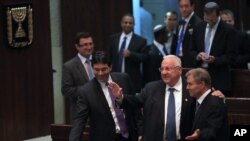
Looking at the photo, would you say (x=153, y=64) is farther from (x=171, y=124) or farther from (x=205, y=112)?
(x=205, y=112)

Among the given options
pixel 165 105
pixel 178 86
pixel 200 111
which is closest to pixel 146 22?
pixel 178 86

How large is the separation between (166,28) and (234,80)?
2.91 m

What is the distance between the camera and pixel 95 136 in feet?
23.4

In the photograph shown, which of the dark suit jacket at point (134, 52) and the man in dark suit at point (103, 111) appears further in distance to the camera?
the dark suit jacket at point (134, 52)

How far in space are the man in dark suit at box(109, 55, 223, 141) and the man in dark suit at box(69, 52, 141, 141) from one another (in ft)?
0.93

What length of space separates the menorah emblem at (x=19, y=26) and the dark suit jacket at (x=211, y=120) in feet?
14.9

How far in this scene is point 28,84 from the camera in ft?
35.8

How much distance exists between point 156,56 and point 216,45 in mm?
2515

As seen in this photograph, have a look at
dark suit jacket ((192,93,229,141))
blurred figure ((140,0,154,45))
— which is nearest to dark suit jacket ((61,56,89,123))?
dark suit jacket ((192,93,229,141))

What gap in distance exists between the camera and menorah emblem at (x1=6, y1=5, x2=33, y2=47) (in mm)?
10508

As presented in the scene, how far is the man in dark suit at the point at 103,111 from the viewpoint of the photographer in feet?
23.1

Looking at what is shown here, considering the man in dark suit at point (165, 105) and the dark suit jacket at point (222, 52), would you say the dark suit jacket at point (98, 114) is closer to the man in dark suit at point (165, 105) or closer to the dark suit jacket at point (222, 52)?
the man in dark suit at point (165, 105)

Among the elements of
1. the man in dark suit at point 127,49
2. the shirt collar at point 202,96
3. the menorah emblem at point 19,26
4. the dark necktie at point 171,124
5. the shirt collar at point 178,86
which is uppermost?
the menorah emblem at point 19,26

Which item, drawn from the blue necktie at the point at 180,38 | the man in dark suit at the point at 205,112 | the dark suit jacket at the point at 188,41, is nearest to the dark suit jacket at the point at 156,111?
the man in dark suit at the point at 205,112
